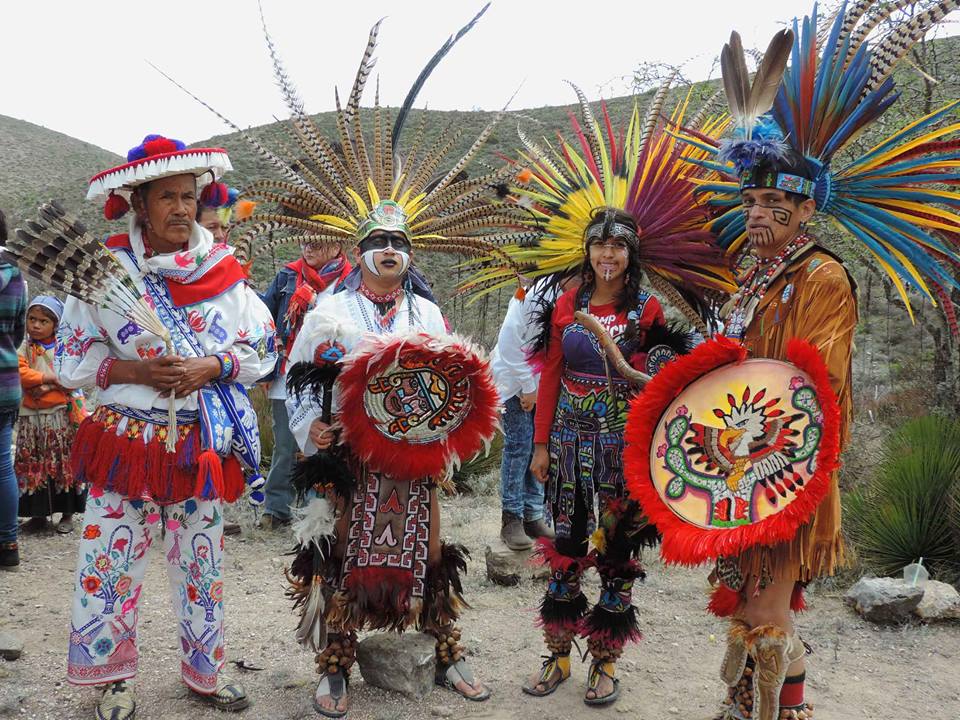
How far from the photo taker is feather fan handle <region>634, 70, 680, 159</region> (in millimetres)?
3836

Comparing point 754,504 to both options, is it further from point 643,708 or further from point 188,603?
point 188,603

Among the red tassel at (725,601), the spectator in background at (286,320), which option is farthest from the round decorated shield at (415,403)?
the spectator in background at (286,320)

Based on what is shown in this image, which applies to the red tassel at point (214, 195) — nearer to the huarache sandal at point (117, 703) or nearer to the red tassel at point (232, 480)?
the red tassel at point (232, 480)

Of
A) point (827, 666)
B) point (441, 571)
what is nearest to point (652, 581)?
point (827, 666)

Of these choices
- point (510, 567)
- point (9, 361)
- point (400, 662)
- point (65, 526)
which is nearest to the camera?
point (400, 662)

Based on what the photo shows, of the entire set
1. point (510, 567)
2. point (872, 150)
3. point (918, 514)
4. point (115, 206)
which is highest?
point (872, 150)

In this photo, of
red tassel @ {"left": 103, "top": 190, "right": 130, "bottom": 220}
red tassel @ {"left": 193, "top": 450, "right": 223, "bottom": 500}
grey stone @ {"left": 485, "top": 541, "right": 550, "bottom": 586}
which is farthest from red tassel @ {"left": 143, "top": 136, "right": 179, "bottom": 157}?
grey stone @ {"left": 485, "top": 541, "right": 550, "bottom": 586}

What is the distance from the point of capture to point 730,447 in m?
2.85

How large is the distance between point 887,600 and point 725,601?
2.26 m

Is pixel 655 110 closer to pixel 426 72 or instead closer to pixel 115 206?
pixel 426 72

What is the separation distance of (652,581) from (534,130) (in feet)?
114

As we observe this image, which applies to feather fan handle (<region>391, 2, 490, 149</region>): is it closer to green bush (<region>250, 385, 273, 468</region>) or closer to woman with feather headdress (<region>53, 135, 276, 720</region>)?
woman with feather headdress (<region>53, 135, 276, 720</region>)

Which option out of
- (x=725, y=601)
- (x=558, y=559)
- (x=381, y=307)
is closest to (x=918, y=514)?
(x=558, y=559)

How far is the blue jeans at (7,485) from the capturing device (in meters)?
5.00
